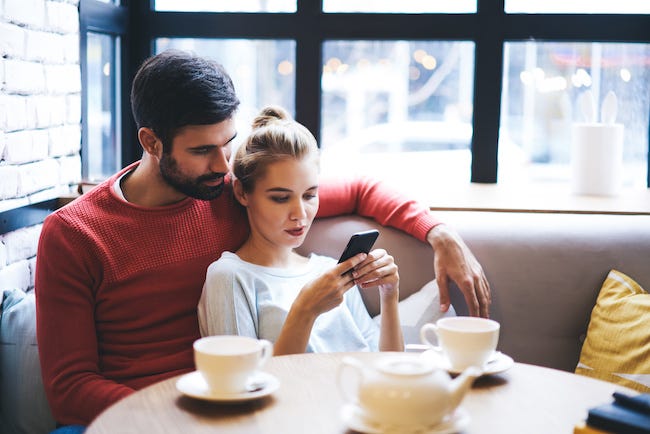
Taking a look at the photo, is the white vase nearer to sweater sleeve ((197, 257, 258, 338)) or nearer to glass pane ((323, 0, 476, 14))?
glass pane ((323, 0, 476, 14))

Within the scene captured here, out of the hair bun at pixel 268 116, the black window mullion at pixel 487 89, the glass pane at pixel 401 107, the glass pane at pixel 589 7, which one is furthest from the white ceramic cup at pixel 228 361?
the glass pane at pixel 589 7

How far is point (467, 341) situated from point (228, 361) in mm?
374

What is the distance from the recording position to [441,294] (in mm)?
2041

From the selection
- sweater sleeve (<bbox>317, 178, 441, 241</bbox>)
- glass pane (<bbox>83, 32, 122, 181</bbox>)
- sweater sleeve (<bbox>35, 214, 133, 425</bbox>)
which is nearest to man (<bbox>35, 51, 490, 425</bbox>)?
sweater sleeve (<bbox>35, 214, 133, 425</bbox>)

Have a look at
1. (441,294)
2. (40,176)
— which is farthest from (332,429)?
(40,176)

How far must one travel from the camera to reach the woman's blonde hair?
1800 mm

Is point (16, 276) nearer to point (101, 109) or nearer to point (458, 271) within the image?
point (101, 109)

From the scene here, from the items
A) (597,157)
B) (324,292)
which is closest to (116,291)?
(324,292)

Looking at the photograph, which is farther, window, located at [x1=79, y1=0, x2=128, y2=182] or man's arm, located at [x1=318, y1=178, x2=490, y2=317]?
window, located at [x1=79, y1=0, x2=128, y2=182]

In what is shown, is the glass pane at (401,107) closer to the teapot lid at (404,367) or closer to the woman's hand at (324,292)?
the woman's hand at (324,292)

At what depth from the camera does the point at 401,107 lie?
283cm

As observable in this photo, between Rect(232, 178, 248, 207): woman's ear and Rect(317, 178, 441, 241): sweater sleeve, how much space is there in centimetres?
33

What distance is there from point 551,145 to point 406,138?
50 centimetres

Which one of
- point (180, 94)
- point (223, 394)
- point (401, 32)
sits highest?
point (401, 32)
